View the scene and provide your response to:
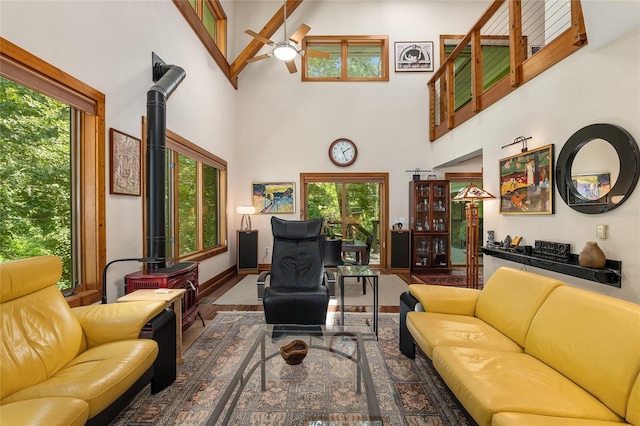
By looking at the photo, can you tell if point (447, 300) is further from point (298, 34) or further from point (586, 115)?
point (298, 34)

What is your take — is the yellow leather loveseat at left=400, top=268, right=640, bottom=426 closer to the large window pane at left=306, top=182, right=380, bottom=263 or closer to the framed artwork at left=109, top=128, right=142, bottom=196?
the framed artwork at left=109, top=128, right=142, bottom=196

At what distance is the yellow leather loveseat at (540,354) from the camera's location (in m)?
1.21

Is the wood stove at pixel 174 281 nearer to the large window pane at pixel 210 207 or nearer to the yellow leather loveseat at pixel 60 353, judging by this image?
Result: the yellow leather loveseat at pixel 60 353

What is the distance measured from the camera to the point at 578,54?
2.40m

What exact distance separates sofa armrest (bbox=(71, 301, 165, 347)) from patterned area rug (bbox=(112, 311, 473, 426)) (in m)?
0.50

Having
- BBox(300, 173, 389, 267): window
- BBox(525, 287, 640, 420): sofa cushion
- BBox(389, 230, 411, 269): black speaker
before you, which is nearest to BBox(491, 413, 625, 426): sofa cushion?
BBox(525, 287, 640, 420): sofa cushion

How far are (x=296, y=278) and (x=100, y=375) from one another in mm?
1989

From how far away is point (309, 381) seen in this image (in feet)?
5.30

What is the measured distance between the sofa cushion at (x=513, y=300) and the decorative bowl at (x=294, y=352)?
1.46m

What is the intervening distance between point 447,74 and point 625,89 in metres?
3.49

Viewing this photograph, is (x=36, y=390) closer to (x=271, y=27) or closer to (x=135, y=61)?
(x=135, y=61)

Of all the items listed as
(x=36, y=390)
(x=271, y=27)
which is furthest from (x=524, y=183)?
(x=271, y=27)

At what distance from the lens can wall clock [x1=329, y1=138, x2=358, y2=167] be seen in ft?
19.8

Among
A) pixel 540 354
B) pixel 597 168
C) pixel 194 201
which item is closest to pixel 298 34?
pixel 194 201
